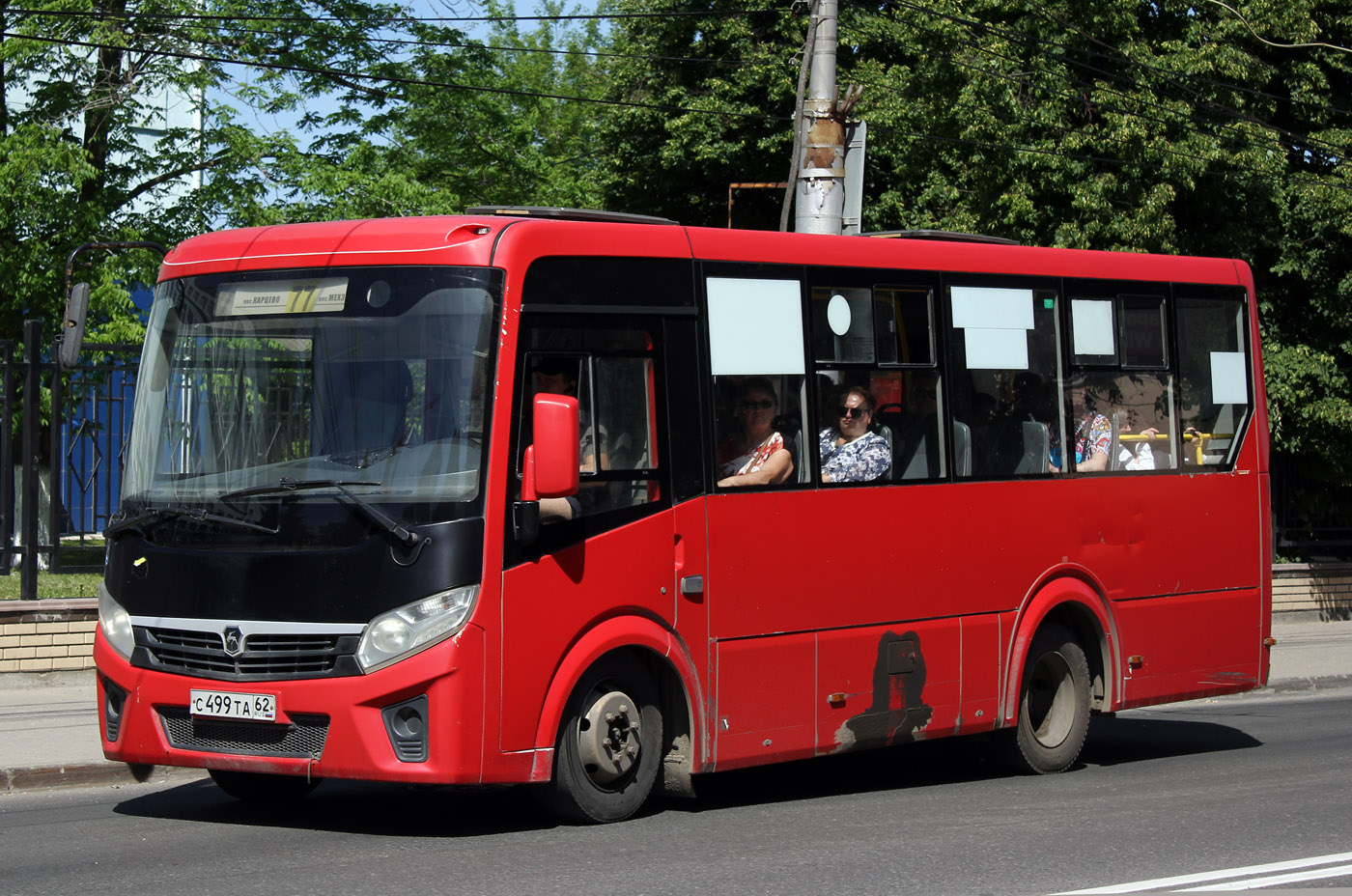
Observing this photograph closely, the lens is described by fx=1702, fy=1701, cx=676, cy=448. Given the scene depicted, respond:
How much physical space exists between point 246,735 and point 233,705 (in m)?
0.15

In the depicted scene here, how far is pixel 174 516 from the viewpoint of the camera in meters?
7.95

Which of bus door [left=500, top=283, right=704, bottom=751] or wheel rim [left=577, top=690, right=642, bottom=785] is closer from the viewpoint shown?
bus door [left=500, top=283, right=704, bottom=751]

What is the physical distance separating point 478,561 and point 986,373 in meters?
4.02

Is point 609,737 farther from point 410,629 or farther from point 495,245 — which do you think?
point 495,245

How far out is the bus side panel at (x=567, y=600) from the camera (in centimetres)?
761

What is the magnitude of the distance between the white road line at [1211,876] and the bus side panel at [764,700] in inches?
Answer: 93.4

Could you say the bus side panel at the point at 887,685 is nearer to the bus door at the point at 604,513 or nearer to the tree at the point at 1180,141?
the bus door at the point at 604,513

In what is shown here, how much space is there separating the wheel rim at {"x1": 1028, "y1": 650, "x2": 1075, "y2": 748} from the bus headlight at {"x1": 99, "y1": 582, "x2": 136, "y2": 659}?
558 centimetres

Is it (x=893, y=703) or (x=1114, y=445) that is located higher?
(x=1114, y=445)

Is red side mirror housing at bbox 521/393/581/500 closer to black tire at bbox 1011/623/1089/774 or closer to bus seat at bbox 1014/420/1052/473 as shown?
bus seat at bbox 1014/420/1052/473

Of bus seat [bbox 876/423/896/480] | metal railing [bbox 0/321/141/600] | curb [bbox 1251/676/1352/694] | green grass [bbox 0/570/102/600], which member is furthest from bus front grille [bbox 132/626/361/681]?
curb [bbox 1251/676/1352/694]

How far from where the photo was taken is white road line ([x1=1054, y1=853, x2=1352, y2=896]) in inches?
262

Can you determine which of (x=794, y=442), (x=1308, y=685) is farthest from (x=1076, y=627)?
(x=1308, y=685)

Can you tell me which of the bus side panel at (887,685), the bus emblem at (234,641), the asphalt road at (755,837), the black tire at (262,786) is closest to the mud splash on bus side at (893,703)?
the bus side panel at (887,685)
